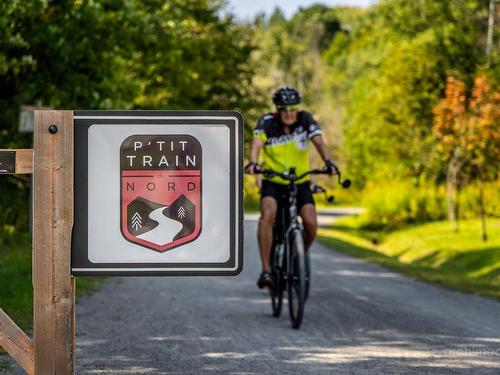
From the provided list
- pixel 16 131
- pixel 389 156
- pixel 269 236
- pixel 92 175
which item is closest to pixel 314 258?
pixel 16 131

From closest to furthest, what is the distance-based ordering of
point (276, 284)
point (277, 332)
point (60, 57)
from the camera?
point (277, 332), point (276, 284), point (60, 57)

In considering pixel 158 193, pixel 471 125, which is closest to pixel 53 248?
pixel 158 193

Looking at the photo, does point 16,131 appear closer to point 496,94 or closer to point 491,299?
point 491,299

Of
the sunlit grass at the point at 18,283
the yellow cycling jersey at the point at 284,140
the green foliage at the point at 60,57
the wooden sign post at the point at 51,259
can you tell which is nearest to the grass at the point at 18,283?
the sunlit grass at the point at 18,283

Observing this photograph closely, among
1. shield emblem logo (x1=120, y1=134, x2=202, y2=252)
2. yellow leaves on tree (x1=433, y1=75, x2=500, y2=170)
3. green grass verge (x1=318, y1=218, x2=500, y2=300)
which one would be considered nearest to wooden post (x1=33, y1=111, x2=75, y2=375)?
shield emblem logo (x1=120, y1=134, x2=202, y2=252)

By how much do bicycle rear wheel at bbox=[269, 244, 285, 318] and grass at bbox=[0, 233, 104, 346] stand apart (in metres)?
2.15

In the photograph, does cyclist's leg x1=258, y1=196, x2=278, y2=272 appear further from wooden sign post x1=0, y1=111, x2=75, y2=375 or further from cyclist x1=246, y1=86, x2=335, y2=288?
wooden sign post x1=0, y1=111, x2=75, y2=375

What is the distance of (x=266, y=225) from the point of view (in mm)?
9250

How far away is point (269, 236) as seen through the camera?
9312 mm

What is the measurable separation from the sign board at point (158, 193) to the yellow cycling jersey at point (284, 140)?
4390mm

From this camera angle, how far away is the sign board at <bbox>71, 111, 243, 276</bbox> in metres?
4.75

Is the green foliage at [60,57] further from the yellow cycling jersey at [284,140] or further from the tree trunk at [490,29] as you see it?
the tree trunk at [490,29]

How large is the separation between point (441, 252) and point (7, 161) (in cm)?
1801

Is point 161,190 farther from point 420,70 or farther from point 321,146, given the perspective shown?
point 420,70
